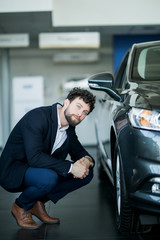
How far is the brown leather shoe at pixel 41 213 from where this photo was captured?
2787 mm

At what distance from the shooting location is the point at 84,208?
3275 mm

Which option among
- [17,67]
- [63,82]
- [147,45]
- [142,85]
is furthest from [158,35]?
[142,85]

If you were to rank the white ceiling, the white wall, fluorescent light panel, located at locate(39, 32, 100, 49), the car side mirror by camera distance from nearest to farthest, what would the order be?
1. the car side mirror
2. the white ceiling
3. fluorescent light panel, located at locate(39, 32, 100, 49)
4. the white wall

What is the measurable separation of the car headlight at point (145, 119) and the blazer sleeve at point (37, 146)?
2.15ft

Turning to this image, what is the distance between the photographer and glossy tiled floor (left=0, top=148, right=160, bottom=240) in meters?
2.51

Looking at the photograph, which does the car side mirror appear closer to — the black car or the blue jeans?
the black car

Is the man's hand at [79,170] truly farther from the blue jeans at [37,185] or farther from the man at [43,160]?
the blue jeans at [37,185]

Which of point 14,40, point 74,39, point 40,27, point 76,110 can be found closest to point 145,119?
point 76,110

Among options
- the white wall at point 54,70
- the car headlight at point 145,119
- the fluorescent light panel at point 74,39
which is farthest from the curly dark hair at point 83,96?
the white wall at point 54,70

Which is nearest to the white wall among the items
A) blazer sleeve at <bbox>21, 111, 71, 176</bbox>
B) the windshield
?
the windshield

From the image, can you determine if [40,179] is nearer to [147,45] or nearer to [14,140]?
[14,140]

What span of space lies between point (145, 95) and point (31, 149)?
2.77ft

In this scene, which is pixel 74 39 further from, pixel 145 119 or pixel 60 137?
pixel 145 119

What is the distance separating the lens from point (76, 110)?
2568 mm
